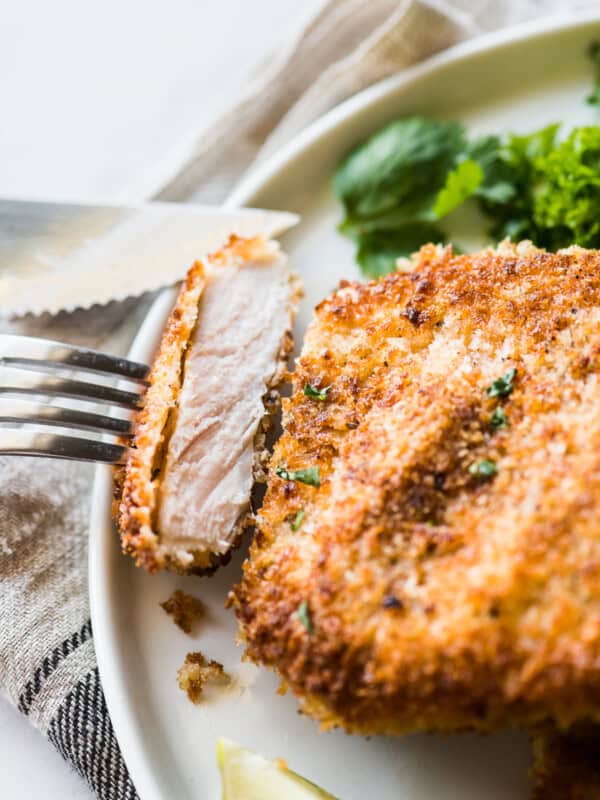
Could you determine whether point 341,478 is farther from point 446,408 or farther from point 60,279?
point 60,279

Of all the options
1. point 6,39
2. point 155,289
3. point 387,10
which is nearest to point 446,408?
point 155,289

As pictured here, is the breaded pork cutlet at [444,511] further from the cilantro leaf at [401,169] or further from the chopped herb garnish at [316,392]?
the cilantro leaf at [401,169]

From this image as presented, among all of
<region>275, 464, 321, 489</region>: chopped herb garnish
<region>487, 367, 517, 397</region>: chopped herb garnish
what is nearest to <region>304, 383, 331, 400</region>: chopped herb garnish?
<region>275, 464, 321, 489</region>: chopped herb garnish

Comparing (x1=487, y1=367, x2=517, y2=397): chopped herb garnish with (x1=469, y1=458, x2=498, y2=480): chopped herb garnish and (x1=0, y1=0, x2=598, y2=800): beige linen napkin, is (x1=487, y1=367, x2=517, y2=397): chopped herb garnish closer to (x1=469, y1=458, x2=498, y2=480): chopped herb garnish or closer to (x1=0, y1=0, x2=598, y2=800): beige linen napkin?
(x1=469, y1=458, x2=498, y2=480): chopped herb garnish

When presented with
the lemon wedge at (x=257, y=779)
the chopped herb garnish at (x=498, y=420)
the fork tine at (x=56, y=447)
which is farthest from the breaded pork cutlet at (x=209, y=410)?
Answer: the chopped herb garnish at (x=498, y=420)

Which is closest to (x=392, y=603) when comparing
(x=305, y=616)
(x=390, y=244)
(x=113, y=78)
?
(x=305, y=616)
